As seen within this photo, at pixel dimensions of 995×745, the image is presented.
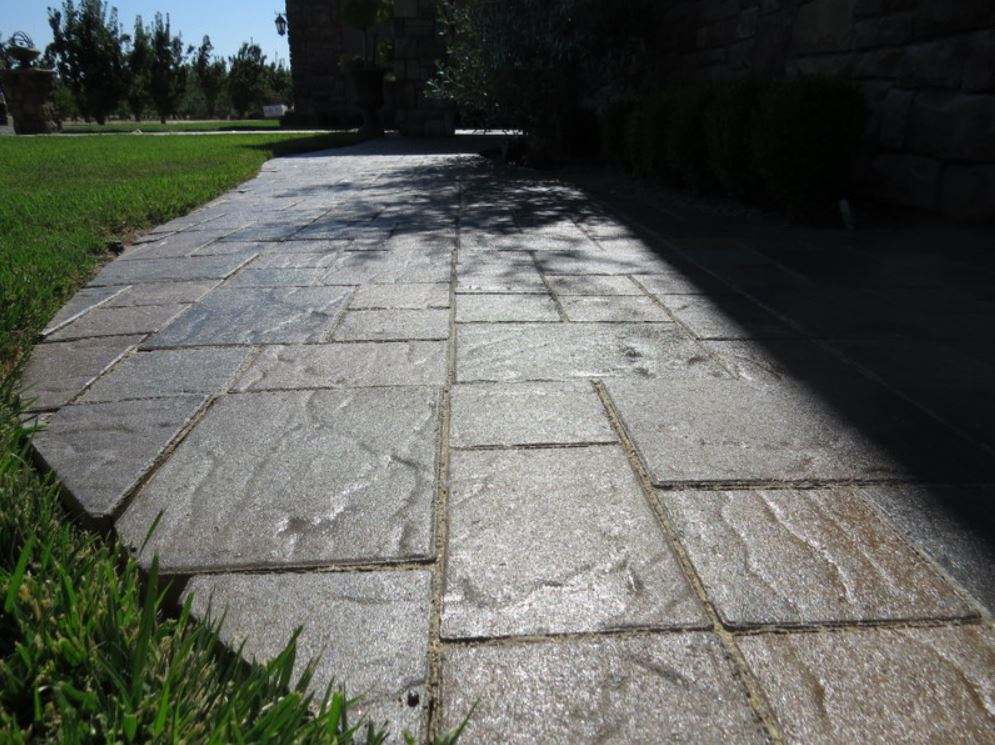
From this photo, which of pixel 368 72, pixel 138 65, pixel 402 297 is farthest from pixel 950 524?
pixel 138 65

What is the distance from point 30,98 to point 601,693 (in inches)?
729

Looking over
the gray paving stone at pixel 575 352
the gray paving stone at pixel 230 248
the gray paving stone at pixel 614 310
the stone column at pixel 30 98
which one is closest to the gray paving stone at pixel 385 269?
the gray paving stone at pixel 230 248

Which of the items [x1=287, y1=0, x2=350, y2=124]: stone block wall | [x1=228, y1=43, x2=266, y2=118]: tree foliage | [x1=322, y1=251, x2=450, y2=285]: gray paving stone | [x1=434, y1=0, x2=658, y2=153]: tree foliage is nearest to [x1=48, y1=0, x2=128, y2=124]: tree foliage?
[x1=287, y1=0, x2=350, y2=124]: stone block wall

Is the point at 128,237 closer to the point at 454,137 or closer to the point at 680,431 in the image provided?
the point at 680,431

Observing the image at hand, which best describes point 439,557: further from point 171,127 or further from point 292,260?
point 171,127

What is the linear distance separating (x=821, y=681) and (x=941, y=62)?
166 inches

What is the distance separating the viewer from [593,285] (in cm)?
320

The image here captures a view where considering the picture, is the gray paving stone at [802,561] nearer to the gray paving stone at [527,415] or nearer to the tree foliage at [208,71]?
the gray paving stone at [527,415]

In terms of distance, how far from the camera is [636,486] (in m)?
1.52

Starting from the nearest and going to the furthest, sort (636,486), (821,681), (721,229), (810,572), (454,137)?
(821,681), (810,572), (636,486), (721,229), (454,137)

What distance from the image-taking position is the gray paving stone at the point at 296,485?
1.31m

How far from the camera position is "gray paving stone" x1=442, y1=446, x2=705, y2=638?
3.71ft

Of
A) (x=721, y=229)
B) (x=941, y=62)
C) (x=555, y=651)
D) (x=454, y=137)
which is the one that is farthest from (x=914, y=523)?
(x=454, y=137)

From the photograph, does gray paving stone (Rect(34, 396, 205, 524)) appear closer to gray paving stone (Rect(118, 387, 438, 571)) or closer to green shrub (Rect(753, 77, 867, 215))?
gray paving stone (Rect(118, 387, 438, 571))
